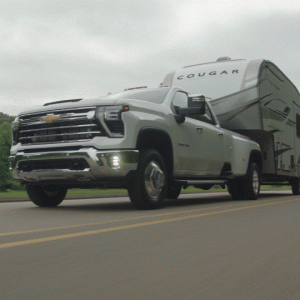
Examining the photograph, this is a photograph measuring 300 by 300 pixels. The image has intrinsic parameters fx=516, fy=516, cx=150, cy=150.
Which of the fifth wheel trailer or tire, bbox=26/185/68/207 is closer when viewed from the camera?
tire, bbox=26/185/68/207

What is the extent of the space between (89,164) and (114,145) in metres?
Result: 0.48

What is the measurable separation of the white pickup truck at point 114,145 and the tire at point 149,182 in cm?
2

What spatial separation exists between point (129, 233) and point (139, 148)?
2.89m

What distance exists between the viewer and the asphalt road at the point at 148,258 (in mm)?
3127

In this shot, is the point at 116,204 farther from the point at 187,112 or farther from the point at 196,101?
the point at 196,101

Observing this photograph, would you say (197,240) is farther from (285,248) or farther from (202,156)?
(202,156)

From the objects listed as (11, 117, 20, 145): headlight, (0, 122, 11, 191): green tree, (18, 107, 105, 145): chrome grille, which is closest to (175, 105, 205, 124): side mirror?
(18, 107, 105, 145): chrome grille

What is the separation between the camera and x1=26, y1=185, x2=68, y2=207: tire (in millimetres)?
9375

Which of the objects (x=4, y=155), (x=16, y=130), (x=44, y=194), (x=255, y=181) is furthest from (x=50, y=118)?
(x=4, y=155)

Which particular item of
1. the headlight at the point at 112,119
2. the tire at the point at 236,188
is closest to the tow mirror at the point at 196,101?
the headlight at the point at 112,119

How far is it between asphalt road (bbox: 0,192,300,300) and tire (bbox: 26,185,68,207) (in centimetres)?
233

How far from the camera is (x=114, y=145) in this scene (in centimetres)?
788

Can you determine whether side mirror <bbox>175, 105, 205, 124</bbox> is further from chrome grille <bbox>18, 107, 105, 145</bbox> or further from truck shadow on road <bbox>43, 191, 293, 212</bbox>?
chrome grille <bbox>18, 107, 105, 145</bbox>

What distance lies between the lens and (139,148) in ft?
27.4
